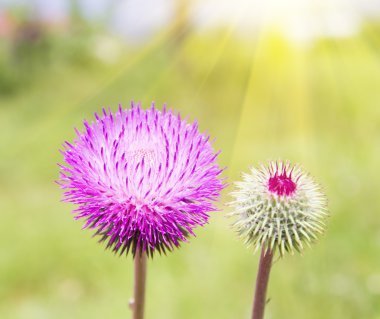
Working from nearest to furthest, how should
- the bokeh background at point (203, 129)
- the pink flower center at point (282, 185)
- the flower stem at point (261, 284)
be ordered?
1. the flower stem at point (261, 284)
2. the pink flower center at point (282, 185)
3. the bokeh background at point (203, 129)

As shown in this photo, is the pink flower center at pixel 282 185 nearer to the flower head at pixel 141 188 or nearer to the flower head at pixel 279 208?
the flower head at pixel 279 208

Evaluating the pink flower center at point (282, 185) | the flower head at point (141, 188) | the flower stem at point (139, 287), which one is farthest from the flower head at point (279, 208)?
the flower stem at point (139, 287)

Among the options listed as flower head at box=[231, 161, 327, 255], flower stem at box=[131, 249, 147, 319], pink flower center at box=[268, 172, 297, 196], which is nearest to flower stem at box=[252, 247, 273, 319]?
flower head at box=[231, 161, 327, 255]

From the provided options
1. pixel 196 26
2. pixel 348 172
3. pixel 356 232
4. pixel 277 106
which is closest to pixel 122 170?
pixel 356 232

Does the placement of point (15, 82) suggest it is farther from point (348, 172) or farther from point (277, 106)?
point (348, 172)

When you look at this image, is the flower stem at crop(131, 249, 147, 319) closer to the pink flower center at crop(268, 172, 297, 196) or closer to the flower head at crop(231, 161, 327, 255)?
the flower head at crop(231, 161, 327, 255)

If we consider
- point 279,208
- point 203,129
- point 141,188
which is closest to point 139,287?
point 141,188
